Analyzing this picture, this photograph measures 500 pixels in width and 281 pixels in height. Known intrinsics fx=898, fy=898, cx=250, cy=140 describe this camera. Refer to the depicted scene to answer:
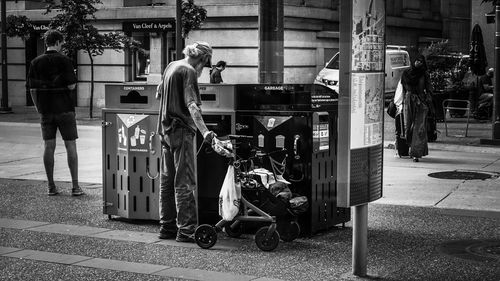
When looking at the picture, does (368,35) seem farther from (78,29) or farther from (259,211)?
(78,29)

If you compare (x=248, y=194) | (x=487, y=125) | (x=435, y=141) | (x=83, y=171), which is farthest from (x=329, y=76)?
(x=248, y=194)

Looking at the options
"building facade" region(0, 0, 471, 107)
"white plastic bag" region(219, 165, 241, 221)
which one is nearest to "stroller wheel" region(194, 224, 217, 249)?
"white plastic bag" region(219, 165, 241, 221)

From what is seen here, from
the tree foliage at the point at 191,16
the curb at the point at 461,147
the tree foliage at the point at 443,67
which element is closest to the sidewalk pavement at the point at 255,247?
the curb at the point at 461,147

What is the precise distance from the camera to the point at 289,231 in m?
8.23

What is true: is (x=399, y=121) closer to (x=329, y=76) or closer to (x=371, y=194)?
(x=371, y=194)

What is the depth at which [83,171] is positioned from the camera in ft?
45.5

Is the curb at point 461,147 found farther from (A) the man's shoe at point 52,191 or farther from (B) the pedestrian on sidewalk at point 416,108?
(A) the man's shoe at point 52,191

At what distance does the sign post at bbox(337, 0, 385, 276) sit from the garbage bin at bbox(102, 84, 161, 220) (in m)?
2.91

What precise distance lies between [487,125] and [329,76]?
6.31 m

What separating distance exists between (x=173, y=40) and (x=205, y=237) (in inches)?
949

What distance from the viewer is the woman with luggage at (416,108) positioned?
575 inches

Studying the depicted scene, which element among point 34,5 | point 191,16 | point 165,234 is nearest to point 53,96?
point 165,234

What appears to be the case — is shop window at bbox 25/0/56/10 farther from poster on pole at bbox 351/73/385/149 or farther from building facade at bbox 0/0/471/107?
poster on pole at bbox 351/73/385/149

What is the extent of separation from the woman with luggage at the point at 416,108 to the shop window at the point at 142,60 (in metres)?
18.3
